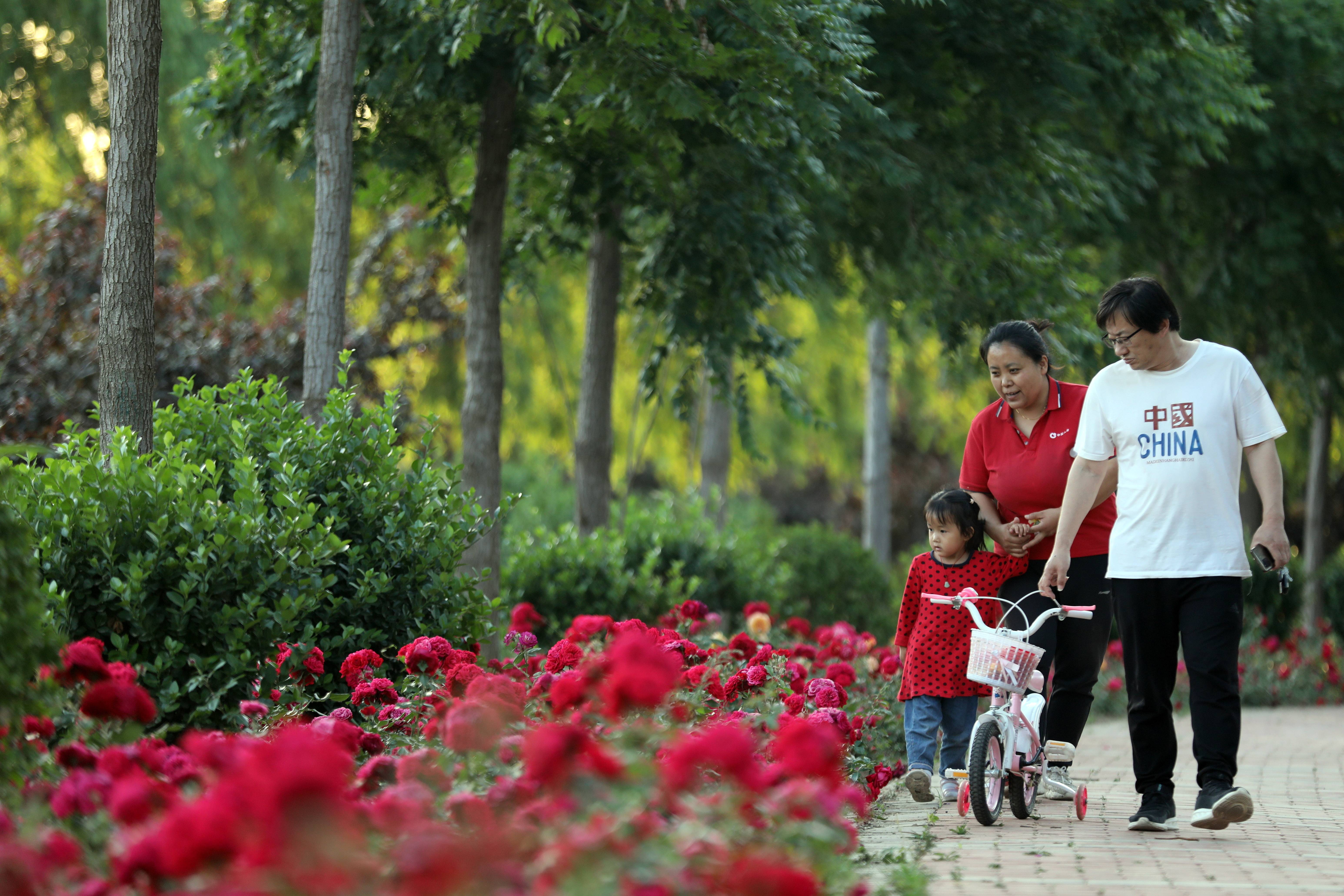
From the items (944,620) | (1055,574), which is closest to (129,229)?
(944,620)

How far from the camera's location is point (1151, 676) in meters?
4.62

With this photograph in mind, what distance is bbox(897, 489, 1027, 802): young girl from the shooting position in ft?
16.4

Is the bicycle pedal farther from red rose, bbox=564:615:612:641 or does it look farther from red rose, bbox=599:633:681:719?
red rose, bbox=599:633:681:719

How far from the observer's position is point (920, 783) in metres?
4.86

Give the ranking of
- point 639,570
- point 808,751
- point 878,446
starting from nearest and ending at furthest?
point 808,751
point 639,570
point 878,446

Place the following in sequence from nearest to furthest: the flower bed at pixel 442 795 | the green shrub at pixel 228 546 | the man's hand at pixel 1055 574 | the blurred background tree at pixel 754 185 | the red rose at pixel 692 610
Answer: the flower bed at pixel 442 795
the green shrub at pixel 228 546
the man's hand at pixel 1055 574
the red rose at pixel 692 610
the blurred background tree at pixel 754 185

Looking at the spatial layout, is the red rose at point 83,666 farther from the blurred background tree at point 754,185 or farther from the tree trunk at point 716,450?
the tree trunk at point 716,450

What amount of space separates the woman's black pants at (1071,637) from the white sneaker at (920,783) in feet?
1.80

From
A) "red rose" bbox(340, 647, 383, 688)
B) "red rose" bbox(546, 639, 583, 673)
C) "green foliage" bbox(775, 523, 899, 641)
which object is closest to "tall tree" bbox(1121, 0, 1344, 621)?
"green foliage" bbox(775, 523, 899, 641)

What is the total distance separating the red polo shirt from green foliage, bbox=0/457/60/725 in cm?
333

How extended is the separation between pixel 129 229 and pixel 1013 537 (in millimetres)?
3597

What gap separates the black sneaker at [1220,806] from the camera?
4309 mm

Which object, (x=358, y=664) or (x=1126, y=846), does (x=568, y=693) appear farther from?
(x=1126, y=846)

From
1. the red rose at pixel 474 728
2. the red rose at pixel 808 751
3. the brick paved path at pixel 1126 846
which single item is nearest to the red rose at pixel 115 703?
the red rose at pixel 474 728
